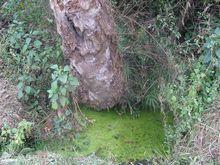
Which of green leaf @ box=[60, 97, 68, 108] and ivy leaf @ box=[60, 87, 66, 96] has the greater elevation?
ivy leaf @ box=[60, 87, 66, 96]

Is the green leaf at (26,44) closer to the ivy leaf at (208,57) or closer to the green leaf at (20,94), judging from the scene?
the green leaf at (20,94)

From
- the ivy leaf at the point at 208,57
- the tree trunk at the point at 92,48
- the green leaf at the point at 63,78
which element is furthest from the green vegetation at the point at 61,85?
the ivy leaf at the point at 208,57

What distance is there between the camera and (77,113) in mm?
3600

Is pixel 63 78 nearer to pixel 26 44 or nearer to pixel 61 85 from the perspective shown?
pixel 61 85

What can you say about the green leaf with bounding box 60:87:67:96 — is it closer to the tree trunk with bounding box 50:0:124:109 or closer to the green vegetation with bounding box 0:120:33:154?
the tree trunk with bounding box 50:0:124:109

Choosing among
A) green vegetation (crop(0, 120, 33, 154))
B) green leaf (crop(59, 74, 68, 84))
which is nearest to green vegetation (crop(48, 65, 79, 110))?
green leaf (crop(59, 74, 68, 84))

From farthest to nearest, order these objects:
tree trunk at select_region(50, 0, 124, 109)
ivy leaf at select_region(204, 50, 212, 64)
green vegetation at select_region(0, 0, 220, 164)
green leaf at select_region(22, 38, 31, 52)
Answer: green leaf at select_region(22, 38, 31, 52) < ivy leaf at select_region(204, 50, 212, 64) < green vegetation at select_region(0, 0, 220, 164) < tree trunk at select_region(50, 0, 124, 109)

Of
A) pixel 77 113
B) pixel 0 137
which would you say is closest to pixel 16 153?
pixel 0 137

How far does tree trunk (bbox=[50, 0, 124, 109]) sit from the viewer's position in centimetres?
311

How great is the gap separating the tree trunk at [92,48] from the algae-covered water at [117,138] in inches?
6.0

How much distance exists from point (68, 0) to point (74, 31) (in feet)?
0.91

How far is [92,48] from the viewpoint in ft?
10.8

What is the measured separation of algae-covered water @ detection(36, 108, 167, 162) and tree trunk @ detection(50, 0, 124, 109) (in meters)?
0.15

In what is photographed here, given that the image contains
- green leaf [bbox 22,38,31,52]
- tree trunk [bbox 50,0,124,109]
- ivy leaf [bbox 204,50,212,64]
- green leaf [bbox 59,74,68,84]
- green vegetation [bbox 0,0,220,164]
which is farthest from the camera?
green leaf [bbox 22,38,31,52]
